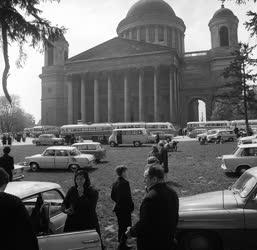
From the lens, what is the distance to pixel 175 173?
58.2 ft

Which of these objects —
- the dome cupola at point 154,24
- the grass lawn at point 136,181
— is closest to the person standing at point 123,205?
the grass lawn at point 136,181

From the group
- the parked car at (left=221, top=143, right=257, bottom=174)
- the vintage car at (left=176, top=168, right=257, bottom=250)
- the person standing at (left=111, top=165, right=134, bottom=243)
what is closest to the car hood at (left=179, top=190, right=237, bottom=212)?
the vintage car at (left=176, top=168, right=257, bottom=250)

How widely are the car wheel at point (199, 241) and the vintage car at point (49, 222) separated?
2.16 metres

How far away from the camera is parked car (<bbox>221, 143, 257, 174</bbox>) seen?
15.7 meters

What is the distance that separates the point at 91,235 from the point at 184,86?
7708cm

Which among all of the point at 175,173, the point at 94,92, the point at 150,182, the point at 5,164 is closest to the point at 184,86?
the point at 94,92

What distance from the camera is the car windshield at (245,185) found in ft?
20.4

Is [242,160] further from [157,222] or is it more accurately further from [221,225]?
[157,222]

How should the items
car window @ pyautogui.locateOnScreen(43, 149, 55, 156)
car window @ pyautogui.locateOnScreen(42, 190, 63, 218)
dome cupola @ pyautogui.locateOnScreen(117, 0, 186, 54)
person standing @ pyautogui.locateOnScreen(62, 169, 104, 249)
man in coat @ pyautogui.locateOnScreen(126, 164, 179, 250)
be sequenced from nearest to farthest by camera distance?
man in coat @ pyautogui.locateOnScreen(126, 164, 179, 250) < person standing @ pyautogui.locateOnScreen(62, 169, 104, 249) < car window @ pyautogui.locateOnScreen(42, 190, 63, 218) < car window @ pyautogui.locateOnScreen(43, 149, 55, 156) < dome cupola @ pyautogui.locateOnScreen(117, 0, 186, 54)

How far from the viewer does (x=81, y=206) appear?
5281 mm

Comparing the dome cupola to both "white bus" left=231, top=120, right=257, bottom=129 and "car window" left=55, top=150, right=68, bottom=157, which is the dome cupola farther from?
"car window" left=55, top=150, right=68, bottom=157

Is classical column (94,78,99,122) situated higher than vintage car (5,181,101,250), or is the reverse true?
classical column (94,78,99,122)

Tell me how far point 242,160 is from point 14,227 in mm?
14066

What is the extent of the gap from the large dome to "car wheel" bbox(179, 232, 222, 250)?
8597 centimetres
